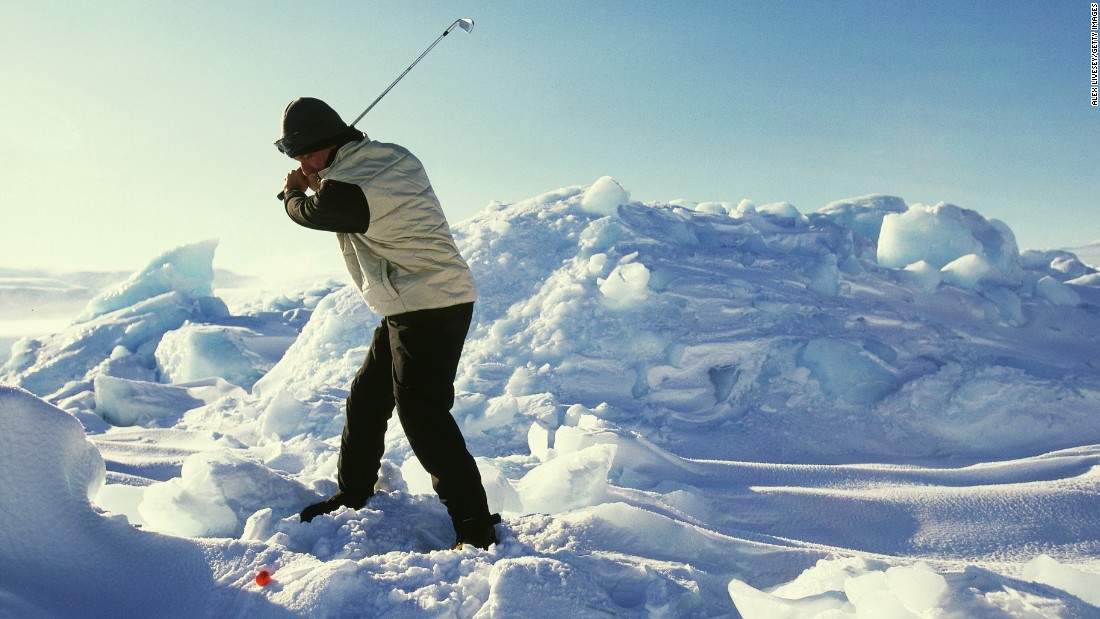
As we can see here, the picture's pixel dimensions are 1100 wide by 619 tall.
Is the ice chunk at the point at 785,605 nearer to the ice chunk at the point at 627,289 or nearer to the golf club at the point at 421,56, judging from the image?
the golf club at the point at 421,56

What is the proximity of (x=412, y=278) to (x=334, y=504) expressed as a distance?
0.67 m

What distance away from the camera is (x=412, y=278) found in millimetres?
1686

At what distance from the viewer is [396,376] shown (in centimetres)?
173

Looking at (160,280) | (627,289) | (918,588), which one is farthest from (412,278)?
(160,280)

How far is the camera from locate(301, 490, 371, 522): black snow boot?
176 centimetres

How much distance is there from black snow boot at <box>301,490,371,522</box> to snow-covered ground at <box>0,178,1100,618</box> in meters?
0.08

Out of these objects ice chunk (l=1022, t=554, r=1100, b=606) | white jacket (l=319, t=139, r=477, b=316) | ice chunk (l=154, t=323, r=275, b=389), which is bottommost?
ice chunk (l=154, t=323, r=275, b=389)

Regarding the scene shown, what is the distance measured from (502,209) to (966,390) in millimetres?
4639

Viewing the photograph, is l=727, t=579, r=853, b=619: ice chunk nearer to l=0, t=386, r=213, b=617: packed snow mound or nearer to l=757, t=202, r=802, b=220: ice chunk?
l=0, t=386, r=213, b=617: packed snow mound

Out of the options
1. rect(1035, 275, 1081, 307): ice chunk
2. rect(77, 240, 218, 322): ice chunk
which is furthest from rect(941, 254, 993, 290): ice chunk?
rect(77, 240, 218, 322): ice chunk

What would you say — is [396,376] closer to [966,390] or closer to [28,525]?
[28,525]

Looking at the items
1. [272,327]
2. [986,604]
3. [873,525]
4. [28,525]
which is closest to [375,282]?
[28,525]

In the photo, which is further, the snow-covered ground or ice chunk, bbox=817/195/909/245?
ice chunk, bbox=817/195/909/245

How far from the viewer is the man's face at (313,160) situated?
5.67 feet
